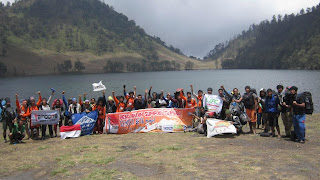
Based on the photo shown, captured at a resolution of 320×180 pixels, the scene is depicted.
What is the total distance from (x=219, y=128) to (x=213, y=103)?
5.32ft

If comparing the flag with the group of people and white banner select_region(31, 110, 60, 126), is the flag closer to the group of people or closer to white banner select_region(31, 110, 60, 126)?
the group of people

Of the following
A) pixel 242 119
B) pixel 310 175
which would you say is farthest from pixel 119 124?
pixel 310 175

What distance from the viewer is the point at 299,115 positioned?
9789 millimetres

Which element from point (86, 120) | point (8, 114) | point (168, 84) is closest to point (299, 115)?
point (86, 120)

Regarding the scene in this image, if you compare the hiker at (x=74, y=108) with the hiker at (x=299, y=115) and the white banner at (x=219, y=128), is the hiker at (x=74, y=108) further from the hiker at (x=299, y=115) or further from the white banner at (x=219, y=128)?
the hiker at (x=299, y=115)

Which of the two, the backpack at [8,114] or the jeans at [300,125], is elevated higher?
the backpack at [8,114]

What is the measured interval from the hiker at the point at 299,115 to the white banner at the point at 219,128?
2.46 meters

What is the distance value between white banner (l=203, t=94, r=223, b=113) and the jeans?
3529 mm

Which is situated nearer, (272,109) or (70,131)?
(272,109)

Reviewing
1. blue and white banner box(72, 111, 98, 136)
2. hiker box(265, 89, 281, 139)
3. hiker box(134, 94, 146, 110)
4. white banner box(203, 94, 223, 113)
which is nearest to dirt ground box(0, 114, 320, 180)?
hiker box(265, 89, 281, 139)

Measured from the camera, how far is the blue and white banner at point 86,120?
13.1 m

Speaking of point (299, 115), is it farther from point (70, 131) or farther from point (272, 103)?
point (70, 131)

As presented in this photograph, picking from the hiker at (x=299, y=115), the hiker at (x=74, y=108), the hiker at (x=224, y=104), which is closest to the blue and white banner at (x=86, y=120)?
the hiker at (x=74, y=108)

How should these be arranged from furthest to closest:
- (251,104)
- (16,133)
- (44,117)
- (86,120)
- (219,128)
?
(86,120), (44,117), (251,104), (16,133), (219,128)
